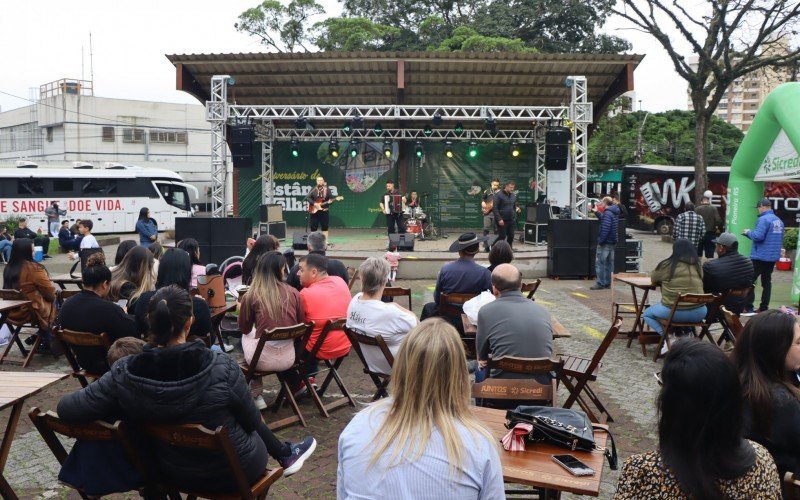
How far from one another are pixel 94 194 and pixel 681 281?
22062 millimetres

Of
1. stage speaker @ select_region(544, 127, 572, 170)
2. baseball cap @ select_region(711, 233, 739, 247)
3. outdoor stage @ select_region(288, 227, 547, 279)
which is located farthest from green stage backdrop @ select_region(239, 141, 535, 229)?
baseball cap @ select_region(711, 233, 739, 247)

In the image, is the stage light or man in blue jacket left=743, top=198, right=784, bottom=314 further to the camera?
the stage light

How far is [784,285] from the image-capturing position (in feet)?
39.8

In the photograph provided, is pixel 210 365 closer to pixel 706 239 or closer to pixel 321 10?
pixel 706 239

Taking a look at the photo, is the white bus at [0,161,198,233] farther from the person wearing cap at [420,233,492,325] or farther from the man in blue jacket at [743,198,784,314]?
the man in blue jacket at [743,198,784,314]

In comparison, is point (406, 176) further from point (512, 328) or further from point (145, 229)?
point (512, 328)

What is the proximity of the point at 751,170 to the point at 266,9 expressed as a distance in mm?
32899

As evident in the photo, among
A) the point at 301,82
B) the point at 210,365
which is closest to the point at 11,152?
the point at 301,82

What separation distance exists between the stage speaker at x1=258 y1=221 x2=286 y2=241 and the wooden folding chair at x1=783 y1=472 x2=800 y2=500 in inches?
579

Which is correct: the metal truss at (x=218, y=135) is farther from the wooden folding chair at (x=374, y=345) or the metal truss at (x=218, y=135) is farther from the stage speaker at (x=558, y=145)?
the wooden folding chair at (x=374, y=345)

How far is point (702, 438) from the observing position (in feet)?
6.24

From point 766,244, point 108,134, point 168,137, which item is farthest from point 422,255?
point 108,134

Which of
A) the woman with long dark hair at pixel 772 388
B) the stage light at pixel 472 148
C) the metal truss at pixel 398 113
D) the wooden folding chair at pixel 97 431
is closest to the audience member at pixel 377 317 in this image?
the wooden folding chair at pixel 97 431

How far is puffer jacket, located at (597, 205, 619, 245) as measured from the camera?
1109 centimetres
